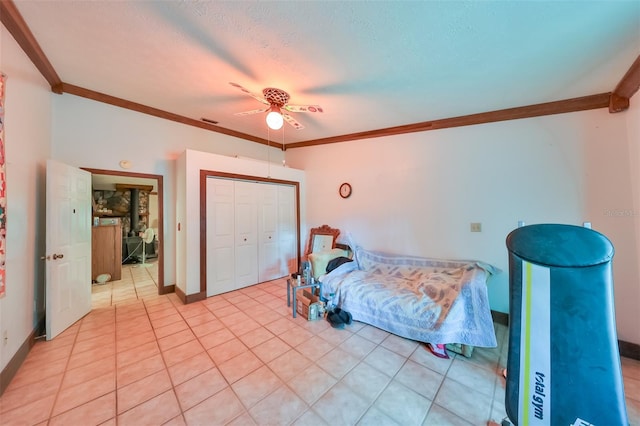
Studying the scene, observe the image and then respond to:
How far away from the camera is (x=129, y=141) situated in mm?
3193

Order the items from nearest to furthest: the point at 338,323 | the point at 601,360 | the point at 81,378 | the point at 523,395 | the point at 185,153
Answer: the point at 601,360 < the point at 523,395 < the point at 81,378 < the point at 338,323 < the point at 185,153

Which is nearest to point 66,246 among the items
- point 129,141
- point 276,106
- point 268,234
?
point 129,141

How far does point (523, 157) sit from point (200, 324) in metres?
4.29

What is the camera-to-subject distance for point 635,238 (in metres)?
2.16

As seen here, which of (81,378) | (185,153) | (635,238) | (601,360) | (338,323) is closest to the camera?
(601,360)

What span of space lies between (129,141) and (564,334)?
4.66m

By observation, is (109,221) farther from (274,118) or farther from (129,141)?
(274,118)

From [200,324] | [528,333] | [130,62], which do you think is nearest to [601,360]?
[528,333]

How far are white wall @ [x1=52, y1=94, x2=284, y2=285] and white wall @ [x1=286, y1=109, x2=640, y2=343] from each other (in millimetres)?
2636

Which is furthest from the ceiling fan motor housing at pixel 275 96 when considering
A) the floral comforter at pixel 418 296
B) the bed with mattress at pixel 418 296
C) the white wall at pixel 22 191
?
the floral comforter at pixel 418 296

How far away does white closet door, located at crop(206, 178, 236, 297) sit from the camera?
3.40 metres

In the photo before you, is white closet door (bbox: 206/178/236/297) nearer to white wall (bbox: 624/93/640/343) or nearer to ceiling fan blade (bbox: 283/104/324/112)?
ceiling fan blade (bbox: 283/104/324/112)

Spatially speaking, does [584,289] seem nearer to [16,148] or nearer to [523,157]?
[523,157]

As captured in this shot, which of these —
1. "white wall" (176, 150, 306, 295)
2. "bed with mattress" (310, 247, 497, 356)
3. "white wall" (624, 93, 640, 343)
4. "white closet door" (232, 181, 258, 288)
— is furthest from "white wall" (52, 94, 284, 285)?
"white wall" (624, 93, 640, 343)
